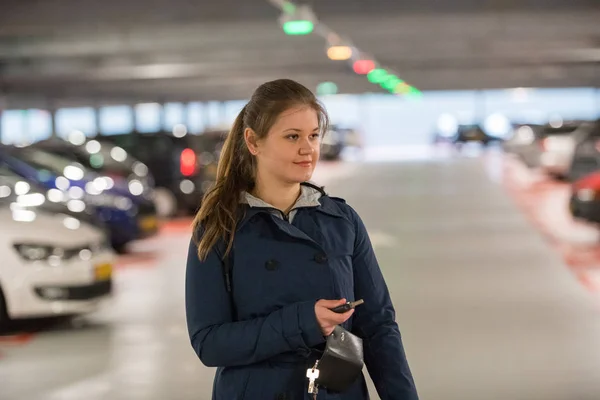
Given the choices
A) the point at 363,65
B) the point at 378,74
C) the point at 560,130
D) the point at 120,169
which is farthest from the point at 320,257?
the point at 378,74

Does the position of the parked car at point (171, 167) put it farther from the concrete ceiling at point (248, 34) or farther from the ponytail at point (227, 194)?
the ponytail at point (227, 194)

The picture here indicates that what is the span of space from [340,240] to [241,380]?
0.47 m

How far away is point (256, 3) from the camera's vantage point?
1791 cm

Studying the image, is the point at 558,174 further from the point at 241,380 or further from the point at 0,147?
the point at 241,380

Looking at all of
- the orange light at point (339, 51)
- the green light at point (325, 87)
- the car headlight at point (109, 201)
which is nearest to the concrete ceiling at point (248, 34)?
the orange light at point (339, 51)

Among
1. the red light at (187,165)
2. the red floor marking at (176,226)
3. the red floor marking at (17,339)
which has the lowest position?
the red floor marking at (176,226)

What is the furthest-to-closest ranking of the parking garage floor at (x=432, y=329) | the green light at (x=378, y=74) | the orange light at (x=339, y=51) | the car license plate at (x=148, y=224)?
the green light at (x=378, y=74) < the orange light at (x=339, y=51) < the car license plate at (x=148, y=224) < the parking garage floor at (x=432, y=329)

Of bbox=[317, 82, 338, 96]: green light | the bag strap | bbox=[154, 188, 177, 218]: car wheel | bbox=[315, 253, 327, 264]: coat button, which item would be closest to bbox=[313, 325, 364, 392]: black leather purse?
bbox=[315, 253, 327, 264]: coat button

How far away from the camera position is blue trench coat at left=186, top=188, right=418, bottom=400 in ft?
8.09

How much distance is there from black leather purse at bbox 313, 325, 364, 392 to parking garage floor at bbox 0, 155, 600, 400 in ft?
12.4

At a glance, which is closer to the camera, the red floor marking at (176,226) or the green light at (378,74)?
the red floor marking at (176,226)

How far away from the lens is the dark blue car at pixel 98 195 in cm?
1273

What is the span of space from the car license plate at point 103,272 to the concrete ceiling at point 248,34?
9798 mm

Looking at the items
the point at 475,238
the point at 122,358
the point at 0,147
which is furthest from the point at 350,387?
the point at 475,238
